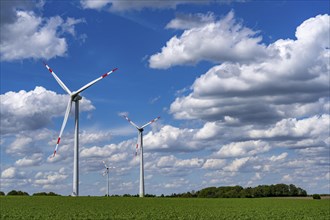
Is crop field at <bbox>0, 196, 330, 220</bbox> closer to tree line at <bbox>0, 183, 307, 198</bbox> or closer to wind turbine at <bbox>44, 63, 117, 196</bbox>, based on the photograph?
wind turbine at <bbox>44, 63, 117, 196</bbox>

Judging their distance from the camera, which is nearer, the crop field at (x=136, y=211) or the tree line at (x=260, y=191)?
the crop field at (x=136, y=211)

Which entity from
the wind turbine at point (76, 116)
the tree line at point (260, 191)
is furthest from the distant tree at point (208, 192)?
the wind turbine at point (76, 116)

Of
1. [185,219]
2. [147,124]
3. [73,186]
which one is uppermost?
[147,124]

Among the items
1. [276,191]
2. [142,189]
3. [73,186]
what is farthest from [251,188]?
[73,186]

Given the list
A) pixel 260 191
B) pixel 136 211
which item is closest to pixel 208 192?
pixel 260 191

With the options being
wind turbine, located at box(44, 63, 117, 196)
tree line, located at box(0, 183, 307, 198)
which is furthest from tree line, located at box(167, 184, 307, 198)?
wind turbine, located at box(44, 63, 117, 196)

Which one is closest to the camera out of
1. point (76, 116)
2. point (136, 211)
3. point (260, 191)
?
point (136, 211)

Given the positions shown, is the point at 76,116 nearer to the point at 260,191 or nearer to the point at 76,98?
the point at 76,98

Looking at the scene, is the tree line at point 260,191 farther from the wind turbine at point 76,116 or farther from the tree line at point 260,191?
the wind turbine at point 76,116

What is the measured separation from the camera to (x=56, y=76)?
323 feet

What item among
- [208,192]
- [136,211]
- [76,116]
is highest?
[76,116]

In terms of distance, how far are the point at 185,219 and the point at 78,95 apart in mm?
52027

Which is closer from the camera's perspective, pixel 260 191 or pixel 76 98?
pixel 76 98

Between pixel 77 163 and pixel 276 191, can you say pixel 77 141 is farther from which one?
pixel 276 191
